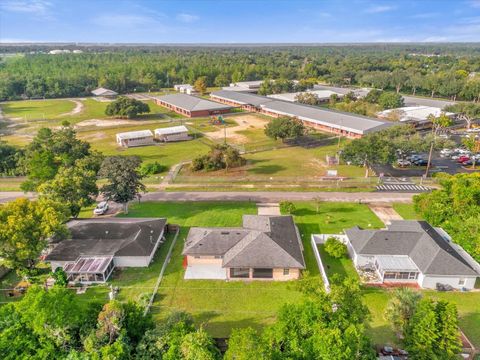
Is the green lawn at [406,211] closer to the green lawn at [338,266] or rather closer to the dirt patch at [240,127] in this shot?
the green lawn at [338,266]

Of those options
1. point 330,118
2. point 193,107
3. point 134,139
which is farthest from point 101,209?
point 193,107

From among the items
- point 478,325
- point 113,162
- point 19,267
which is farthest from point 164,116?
point 478,325

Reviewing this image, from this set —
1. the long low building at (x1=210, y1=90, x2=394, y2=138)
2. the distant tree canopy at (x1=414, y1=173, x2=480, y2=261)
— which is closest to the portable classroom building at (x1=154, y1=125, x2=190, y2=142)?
the long low building at (x1=210, y1=90, x2=394, y2=138)

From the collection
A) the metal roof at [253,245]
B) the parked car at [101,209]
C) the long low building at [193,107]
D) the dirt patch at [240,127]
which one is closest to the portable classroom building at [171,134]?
the dirt patch at [240,127]

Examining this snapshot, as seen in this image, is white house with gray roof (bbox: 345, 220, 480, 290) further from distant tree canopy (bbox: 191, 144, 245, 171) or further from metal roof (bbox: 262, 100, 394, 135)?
metal roof (bbox: 262, 100, 394, 135)

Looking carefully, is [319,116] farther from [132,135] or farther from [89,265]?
[89,265]

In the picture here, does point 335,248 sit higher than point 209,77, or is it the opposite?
point 209,77
